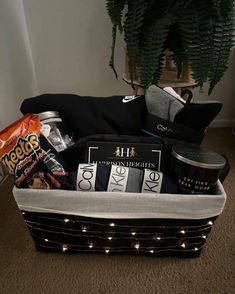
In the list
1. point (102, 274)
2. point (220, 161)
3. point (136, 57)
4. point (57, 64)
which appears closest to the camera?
point (220, 161)

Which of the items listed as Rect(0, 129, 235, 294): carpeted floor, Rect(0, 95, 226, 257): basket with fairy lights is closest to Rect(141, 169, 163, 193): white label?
Rect(0, 95, 226, 257): basket with fairy lights

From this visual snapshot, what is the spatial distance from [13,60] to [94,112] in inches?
24.5

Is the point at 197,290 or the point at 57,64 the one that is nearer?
the point at 197,290

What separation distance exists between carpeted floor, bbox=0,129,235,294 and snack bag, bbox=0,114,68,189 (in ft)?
0.83

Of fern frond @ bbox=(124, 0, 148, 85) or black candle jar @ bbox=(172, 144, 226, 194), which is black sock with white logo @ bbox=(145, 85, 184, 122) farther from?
fern frond @ bbox=(124, 0, 148, 85)

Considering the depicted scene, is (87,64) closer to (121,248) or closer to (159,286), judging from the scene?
(121,248)

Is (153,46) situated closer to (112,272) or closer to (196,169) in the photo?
(196,169)

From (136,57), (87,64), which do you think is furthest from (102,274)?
(87,64)

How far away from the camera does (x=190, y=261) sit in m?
0.65

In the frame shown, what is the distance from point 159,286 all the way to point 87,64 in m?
1.09

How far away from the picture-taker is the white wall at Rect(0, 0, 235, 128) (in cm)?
104

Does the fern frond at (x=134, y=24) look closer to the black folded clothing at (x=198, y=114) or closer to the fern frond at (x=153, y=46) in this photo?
the fern frond at (x=153, y=46)

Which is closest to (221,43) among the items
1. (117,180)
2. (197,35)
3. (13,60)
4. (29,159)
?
(197,35)

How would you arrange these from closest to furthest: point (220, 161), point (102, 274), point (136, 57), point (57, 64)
Answer: point (220, 161) < point (102, 274) < point (136, 57) < point (57, 64)
